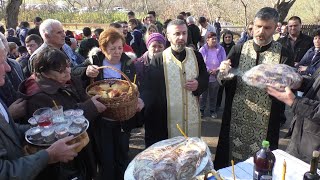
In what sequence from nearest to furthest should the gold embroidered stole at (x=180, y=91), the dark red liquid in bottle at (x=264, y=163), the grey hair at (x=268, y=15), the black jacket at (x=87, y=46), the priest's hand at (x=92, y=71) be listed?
1. the dark red liquid in bottle at (x=264, y=163)
2. the grey hair at (x=268, y=15)
3. the priest's hand at (x=92, y=71)
4. the gold embroidered stole at (x=180, y=91)
5. the black jacket at (x=87, y=46)

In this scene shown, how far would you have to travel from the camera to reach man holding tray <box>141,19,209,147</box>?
11.9ft

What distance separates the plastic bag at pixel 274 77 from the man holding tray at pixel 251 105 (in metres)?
0.42

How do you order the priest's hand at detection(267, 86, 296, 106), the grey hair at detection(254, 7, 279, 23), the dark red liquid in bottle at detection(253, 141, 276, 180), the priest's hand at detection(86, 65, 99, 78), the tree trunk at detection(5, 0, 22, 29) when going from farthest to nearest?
the tree trunk at detection(5, 0, 22, 29) < the priest's hand at detection(86, 65, 99, 78) < the grey hair at detection(254, 7, 279, 23) < the priest's hand at detection(267, 86, 296, 106) < the dark red liquid in bottle at detection(253, 141, 276, 180)

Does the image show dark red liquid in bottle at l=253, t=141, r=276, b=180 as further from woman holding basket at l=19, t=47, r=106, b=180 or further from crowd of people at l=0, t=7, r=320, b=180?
woman holding basket at l=19, t=47, r=106, b=180

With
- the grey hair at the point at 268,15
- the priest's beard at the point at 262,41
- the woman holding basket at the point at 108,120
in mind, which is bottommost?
the woman holding basket at the point at 108,120

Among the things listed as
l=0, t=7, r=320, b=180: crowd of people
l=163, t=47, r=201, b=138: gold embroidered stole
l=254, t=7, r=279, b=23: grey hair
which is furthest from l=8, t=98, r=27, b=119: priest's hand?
l=254, t=7, r=279, b=23: grey hair

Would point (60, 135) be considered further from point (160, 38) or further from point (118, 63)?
point (160, 38)

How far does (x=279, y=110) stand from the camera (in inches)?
137

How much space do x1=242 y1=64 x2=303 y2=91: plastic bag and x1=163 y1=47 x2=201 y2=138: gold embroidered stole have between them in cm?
91

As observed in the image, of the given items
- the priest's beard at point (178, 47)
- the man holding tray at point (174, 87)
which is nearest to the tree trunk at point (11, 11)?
the man holding tray at point (174, 87)

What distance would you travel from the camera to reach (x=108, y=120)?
137 inches

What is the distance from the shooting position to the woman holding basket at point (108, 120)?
357 centimetres

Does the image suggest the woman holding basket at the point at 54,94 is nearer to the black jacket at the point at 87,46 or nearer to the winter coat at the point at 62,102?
the winter coat at the point at 62,102

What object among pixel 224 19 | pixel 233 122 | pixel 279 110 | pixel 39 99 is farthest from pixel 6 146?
pixel 224 19
